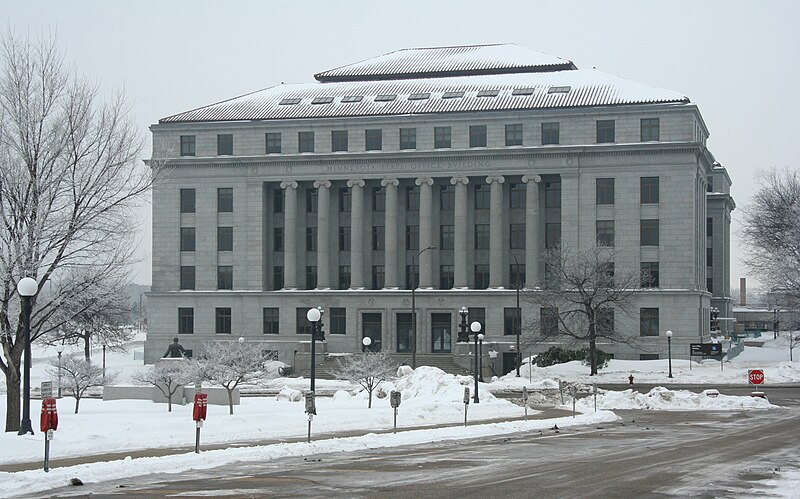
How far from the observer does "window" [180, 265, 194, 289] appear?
9025 centimetres

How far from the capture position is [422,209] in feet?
286

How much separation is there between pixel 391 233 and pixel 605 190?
17.8 m

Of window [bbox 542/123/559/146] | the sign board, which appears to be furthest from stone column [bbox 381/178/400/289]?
the sign board

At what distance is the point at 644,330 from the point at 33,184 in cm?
6064

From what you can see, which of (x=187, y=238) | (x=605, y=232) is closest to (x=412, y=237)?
(x=605, y=232)

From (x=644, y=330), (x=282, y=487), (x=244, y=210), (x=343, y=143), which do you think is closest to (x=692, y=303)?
(x=644, y=330)

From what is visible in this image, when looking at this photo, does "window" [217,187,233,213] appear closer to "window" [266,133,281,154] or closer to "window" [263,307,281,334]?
"window" [266,133,281,154]

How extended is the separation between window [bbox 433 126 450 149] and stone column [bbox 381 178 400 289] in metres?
4.60

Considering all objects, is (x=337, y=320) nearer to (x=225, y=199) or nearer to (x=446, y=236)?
(x=446, y=236)

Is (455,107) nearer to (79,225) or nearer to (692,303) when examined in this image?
(692,303)

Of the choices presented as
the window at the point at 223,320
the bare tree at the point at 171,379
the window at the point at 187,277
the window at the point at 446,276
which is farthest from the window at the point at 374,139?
the bare tree at the point at 171,379

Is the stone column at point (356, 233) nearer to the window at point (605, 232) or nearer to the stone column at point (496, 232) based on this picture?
the stone column at point (496, 232)

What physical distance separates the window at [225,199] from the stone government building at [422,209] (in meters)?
0.12

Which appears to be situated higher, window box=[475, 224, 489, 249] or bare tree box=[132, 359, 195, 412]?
window box=[475, 224, 489, 249]
